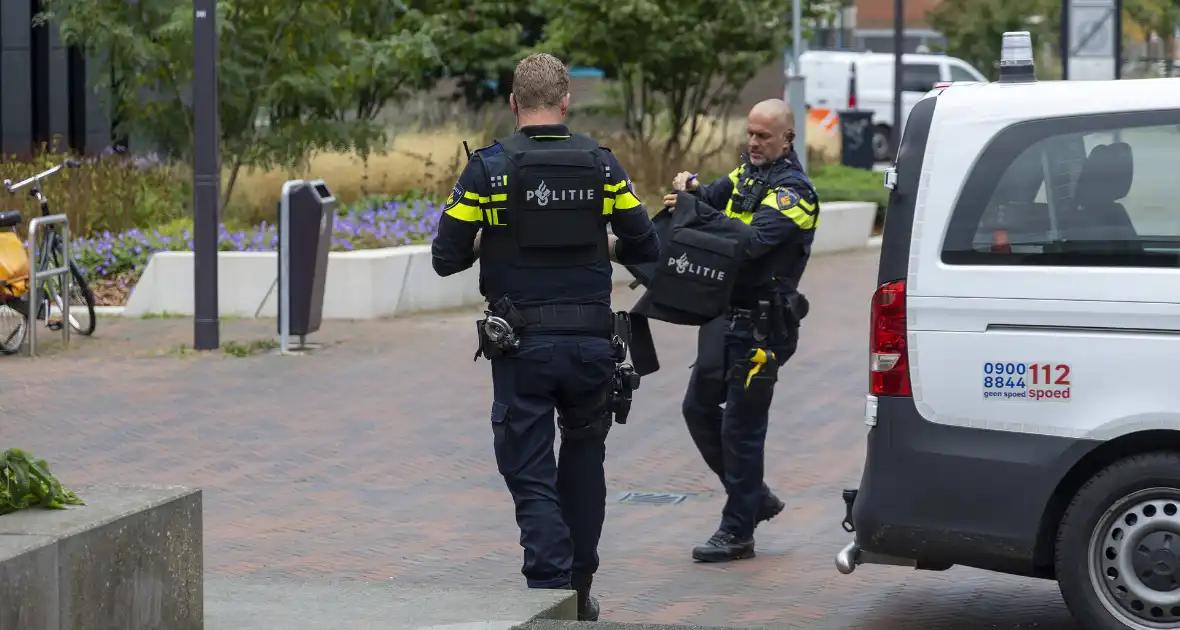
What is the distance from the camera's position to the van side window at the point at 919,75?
39.8 metres

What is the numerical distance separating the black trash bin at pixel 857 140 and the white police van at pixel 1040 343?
2547 centimetres

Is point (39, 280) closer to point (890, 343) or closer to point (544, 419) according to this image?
point (544, 419)

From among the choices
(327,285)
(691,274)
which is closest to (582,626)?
(691,274)

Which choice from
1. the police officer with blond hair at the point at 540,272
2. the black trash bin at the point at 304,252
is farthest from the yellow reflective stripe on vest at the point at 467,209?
the black trash bin at the point at 304,252

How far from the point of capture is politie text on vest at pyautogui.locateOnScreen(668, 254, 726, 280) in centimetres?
662

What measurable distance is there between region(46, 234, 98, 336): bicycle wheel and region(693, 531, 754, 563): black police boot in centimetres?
712

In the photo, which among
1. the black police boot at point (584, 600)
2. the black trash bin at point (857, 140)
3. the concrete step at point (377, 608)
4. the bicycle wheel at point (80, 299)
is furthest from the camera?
the black trash bin at point (857, 140)

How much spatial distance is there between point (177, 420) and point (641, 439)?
2604 millimetres

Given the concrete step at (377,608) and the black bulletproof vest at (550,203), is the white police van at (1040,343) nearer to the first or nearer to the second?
the black bulletproof vest at (550,203)

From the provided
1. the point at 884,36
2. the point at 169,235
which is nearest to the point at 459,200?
the point at 169,235

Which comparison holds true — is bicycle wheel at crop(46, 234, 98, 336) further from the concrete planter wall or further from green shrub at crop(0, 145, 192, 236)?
green shrub at crop(0, 145, 192, 236)

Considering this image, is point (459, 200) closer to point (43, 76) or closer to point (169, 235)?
point (169, 235)

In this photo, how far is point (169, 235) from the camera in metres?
15.8

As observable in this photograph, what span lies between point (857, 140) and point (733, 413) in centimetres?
2491
